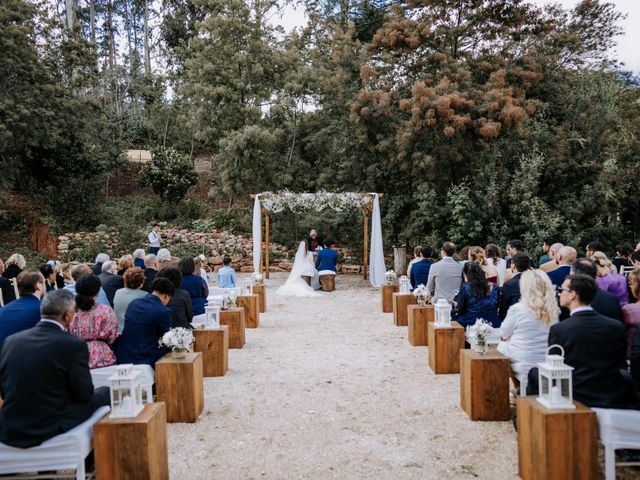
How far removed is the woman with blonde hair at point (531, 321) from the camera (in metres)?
4.33

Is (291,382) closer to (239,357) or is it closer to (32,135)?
(239,357)

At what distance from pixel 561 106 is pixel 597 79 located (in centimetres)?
151

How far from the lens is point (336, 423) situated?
464cm

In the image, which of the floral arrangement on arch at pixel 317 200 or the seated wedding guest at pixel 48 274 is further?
the floral arrangement on arch at pixel 317 200

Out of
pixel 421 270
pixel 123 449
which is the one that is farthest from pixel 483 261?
pixel 123 449

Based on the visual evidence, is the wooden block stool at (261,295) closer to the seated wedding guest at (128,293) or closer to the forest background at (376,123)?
the seated wedding guest at (128,293)

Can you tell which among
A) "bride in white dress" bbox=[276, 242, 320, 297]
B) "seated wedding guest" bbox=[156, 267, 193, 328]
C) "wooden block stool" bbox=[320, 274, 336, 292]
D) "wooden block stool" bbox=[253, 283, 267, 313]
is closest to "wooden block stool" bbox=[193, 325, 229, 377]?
"seated wedding guest" bbox=[156, 267, 193, 328]

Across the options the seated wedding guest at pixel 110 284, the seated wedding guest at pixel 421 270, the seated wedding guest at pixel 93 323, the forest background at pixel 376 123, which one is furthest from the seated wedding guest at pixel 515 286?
the forest background at pixel 376 123

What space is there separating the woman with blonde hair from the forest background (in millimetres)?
9921

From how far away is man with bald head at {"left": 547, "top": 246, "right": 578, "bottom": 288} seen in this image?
20.4 ft

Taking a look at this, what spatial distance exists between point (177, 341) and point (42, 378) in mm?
1628

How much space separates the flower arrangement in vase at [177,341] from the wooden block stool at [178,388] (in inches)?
3.2

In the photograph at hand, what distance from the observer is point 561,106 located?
17.4m

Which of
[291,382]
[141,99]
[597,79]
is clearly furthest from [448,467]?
[141,99]
